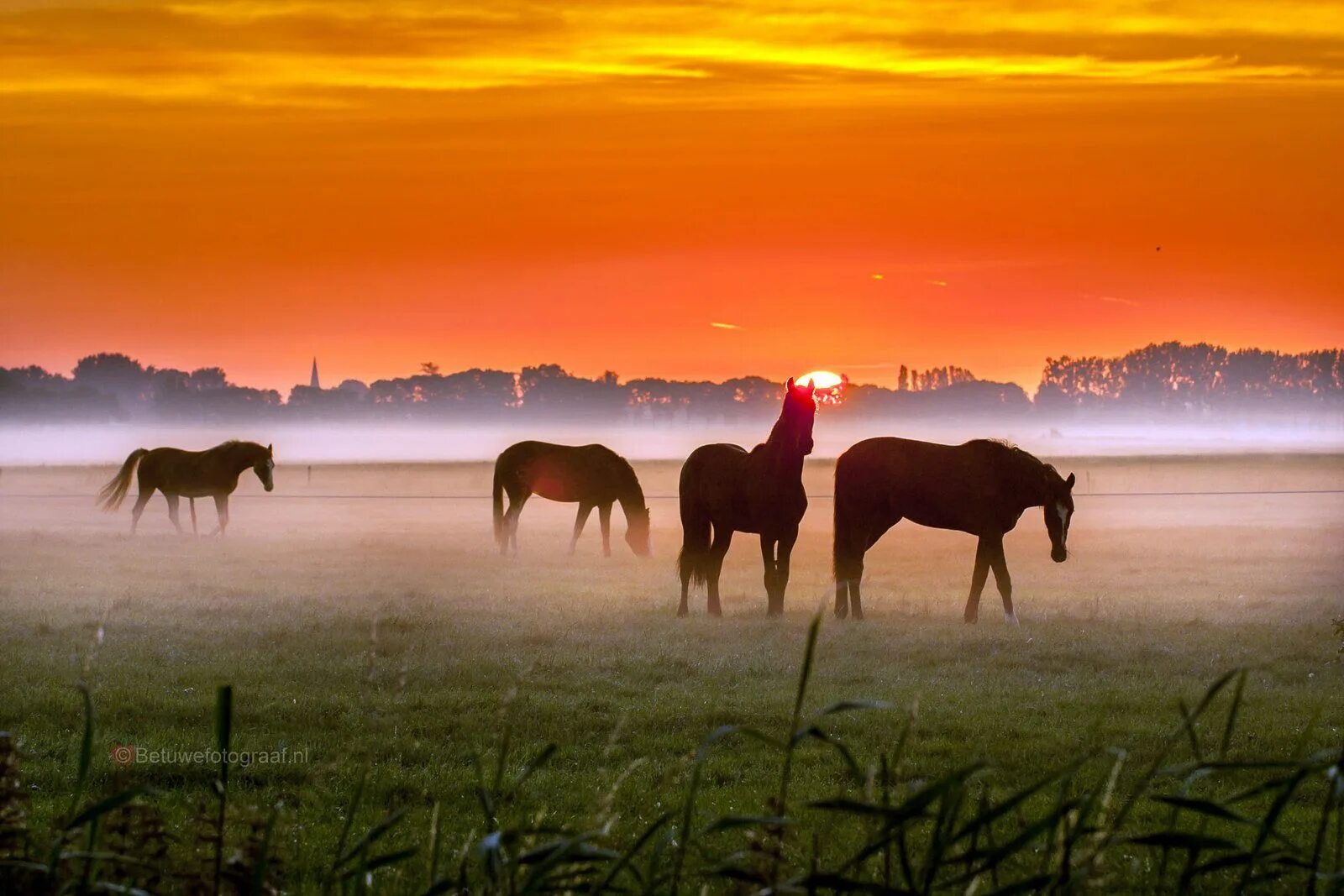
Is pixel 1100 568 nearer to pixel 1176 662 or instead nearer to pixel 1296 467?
A: pixel 1176 662

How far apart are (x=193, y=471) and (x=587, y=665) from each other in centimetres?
2513

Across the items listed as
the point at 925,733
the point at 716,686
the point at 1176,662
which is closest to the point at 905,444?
the point at 1176,662

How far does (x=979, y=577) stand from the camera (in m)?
18.6

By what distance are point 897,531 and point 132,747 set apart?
32.0 m

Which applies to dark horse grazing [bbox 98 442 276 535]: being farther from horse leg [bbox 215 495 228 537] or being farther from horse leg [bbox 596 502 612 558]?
horse leg [bbox 596 502 612 558]

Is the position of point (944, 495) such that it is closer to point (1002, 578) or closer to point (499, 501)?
Result: point (1002, 578)

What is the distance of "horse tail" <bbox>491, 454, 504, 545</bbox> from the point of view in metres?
31.9

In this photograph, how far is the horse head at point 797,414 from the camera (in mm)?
18719

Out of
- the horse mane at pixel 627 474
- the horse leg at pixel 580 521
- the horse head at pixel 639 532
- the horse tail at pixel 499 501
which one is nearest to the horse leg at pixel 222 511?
the horse tail at pixel 499 501

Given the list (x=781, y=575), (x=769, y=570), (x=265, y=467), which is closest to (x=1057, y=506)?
(x=781, y=575)

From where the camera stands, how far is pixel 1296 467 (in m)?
81.8

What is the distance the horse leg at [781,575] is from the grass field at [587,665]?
0.45 m

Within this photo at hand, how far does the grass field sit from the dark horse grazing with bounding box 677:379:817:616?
71 cm

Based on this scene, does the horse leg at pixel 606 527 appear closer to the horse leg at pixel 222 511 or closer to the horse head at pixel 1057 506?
the horse leg at pixel 222 511
